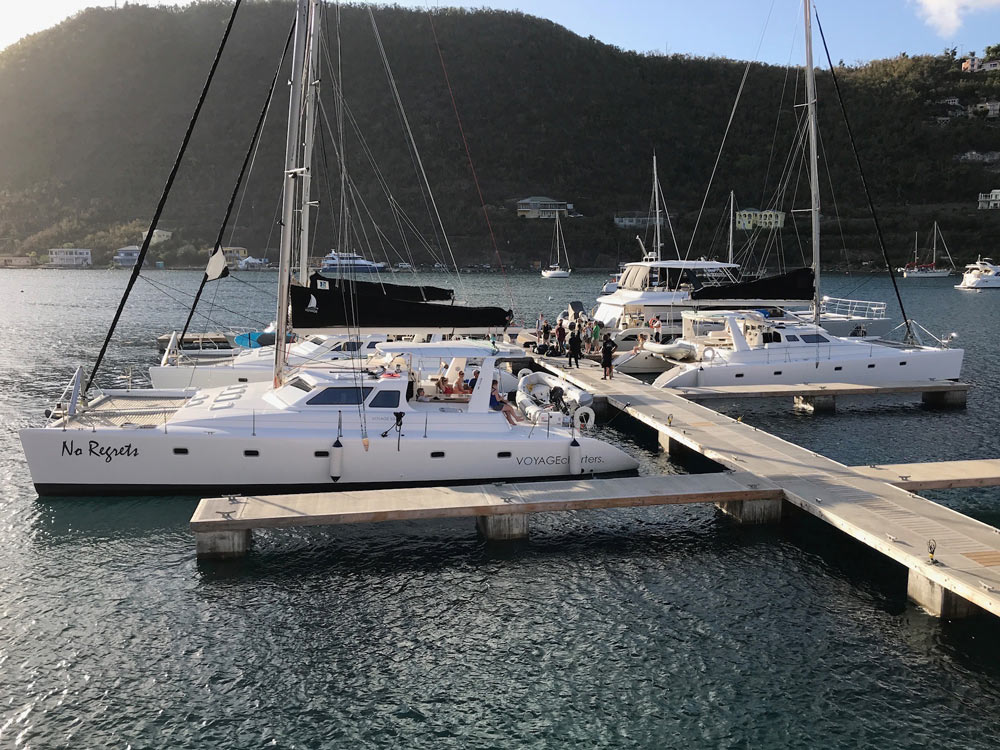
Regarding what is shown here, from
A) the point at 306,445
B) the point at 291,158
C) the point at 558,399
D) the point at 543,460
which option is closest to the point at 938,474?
the point at 543,460

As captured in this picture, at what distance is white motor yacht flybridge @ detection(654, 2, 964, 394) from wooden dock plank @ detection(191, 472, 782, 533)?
40.1 ft

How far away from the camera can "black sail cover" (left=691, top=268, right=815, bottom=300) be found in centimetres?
3284

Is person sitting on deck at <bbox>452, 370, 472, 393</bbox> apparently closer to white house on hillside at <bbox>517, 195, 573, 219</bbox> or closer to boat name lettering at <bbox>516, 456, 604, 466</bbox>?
boat name lettering at <bbox>516, 456, 604, 466</bbox>

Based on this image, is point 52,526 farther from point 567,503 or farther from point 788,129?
point 788,129

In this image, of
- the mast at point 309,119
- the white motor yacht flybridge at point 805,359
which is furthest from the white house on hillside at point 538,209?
the mast at point 309,119

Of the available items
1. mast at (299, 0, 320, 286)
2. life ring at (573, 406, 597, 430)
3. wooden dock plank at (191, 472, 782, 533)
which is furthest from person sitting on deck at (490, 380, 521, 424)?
mast at (299, 0, 320, 286)

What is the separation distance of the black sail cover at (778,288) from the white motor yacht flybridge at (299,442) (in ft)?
64.0

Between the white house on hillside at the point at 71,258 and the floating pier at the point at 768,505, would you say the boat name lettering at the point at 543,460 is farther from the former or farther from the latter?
the white house on hillside at the point at 71,258

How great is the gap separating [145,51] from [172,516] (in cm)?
19623

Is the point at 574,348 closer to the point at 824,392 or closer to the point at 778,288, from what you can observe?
the point at 824,392

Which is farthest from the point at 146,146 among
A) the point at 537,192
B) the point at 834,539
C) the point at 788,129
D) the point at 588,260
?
the point at 834,539

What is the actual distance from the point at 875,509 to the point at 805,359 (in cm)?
1529

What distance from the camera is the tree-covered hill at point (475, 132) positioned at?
139 meters

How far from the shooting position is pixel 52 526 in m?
15.6
